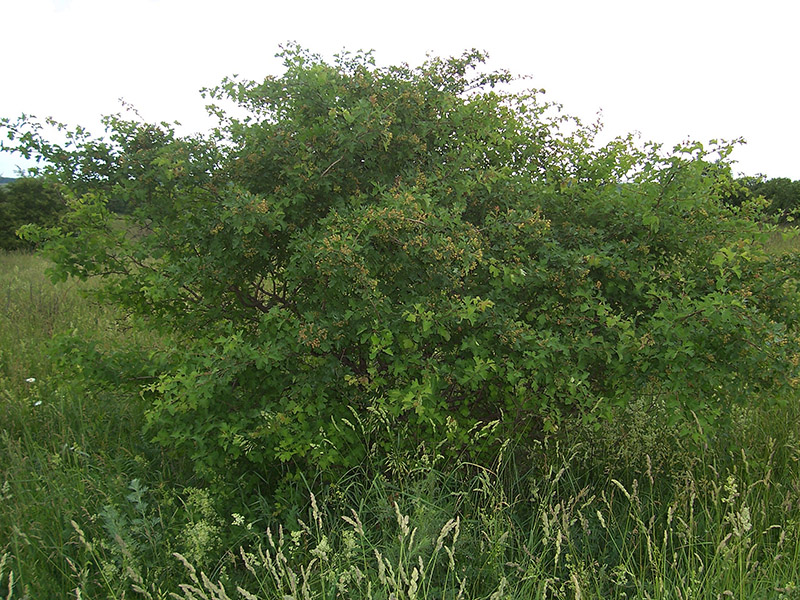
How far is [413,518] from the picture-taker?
8.07ft

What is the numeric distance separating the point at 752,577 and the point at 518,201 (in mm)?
2119

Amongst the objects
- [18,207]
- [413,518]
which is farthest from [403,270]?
[18,207]

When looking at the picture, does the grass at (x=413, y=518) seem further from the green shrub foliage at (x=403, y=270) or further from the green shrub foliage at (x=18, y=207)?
the green shrub foliage at (x=18, y=207)

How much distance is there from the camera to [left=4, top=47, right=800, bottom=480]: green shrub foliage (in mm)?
2775

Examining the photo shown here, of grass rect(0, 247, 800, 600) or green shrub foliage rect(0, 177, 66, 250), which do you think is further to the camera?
green shrub foliage rect(0, 177, 66, 250)

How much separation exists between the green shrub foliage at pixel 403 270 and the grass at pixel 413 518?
27 cm

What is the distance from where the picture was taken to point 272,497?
3223mm

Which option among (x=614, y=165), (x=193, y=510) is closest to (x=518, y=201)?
(x=614, y=165)

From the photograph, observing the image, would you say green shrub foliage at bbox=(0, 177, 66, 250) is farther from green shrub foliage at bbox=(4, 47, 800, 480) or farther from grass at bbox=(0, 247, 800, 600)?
green shrub foliage at bbox=(4, 47, 800, 480)

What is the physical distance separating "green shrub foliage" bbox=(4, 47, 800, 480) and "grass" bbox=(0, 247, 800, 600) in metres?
0.27

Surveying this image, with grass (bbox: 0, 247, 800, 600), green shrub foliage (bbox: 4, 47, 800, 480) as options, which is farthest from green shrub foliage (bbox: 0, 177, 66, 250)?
green shrub foliage (bbox: 4, 47, 800, 480)

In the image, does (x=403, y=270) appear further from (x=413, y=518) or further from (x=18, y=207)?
(x=18, y=207)

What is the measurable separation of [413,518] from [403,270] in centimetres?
119

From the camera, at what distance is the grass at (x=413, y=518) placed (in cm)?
227
